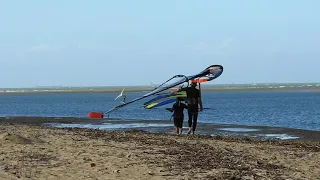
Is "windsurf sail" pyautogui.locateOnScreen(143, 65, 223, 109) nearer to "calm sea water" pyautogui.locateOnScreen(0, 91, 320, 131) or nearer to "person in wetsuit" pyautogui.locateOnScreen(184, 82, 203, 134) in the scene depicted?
"calm sea water" pyautogui.locateOnScreen(0, 91, 320, 131)

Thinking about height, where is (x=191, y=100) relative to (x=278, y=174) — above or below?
above

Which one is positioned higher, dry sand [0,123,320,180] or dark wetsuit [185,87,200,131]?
dark wetsuit [185,87,200,131]

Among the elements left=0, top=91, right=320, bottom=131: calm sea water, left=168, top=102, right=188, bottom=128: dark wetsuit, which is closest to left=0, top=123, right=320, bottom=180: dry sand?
left=168, top=102, right=188, bottom=128: dark wetsuit

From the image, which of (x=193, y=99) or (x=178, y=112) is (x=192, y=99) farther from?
(x=178, y=112)

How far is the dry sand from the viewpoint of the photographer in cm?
862

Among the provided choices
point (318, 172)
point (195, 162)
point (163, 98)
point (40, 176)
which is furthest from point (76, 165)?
point (163, 98)

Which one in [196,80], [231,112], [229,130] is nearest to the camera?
[196,80]

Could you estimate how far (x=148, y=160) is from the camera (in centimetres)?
1002

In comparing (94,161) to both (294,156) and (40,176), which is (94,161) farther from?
(294,156)

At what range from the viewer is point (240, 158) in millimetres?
10586

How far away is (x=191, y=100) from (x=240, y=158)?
570 centimetres

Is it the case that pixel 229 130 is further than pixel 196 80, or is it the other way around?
pixel 229 130

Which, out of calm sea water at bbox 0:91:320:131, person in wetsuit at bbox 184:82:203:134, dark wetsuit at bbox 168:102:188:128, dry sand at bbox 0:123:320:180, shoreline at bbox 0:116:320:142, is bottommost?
calm sea water at bbox 0:91:320:131

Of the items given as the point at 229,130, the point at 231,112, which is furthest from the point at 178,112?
the point at 231,112
